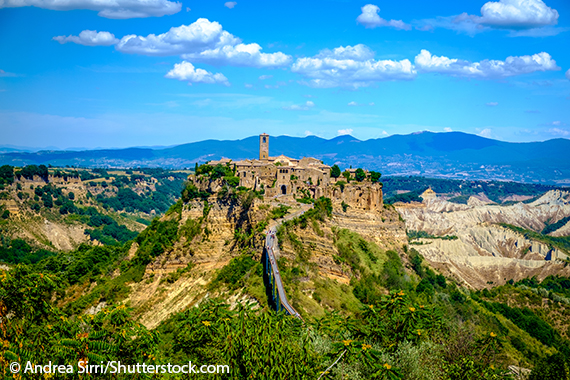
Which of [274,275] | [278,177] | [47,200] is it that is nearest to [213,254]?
[274,275]

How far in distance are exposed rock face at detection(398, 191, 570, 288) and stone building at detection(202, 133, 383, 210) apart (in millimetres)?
24377

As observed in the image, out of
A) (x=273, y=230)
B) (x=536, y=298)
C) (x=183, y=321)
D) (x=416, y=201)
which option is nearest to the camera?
(x=183, y=321)

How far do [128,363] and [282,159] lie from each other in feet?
188

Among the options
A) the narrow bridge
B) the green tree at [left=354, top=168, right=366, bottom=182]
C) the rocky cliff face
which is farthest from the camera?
the green tree at [left=354, top=168, right=366, bottom=182]

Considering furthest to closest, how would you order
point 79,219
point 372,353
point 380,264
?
point 79,219 < point 380,264 < point 372,353

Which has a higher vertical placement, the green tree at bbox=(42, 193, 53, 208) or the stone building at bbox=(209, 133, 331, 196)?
the stone building at bbox=(209, 133, 331, 196)

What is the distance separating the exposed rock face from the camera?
3580 inches

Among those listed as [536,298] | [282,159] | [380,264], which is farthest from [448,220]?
[380,264]

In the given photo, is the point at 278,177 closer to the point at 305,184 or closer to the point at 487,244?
the point at 305,184

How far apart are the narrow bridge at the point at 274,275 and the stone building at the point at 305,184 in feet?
51.7

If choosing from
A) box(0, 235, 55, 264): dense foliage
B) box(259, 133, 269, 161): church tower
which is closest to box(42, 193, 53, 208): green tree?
box(0, 235, 55, 264): dense foliage

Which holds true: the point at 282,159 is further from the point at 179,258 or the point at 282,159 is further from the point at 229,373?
the point at 229,373

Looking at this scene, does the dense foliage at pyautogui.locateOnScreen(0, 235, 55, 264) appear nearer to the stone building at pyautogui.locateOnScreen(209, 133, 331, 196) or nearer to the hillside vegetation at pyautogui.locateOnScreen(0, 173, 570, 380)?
the hillside vegetation at pyautogui.locateOnScreen(0, 173, 570, 380)

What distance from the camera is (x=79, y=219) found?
106312mm
